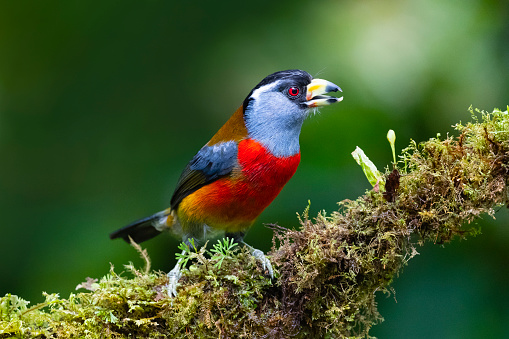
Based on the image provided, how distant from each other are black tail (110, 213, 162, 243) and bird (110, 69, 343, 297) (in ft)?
1.09

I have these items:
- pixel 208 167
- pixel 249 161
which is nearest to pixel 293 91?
pixel 249 161

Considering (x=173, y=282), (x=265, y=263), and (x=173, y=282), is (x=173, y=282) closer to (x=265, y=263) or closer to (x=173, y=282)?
(x=173, y=282)

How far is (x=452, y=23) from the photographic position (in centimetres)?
360

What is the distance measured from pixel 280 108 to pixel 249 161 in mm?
389

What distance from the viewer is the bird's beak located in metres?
2.93

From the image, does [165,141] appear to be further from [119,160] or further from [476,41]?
[476,41]

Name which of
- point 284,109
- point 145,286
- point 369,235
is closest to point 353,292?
point 369,235

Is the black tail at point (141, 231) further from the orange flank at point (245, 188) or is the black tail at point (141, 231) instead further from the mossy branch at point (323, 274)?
the mossy branch at point (323, 274)

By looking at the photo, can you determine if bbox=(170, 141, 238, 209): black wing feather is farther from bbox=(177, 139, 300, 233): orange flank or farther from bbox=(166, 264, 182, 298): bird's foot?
bbox=(166, 264, 182, 298): bird's foot

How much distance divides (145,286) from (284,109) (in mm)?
1279

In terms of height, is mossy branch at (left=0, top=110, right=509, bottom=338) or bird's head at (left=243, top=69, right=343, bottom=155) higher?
bird's head at (left=243, top=69, right=343, bottom=155)

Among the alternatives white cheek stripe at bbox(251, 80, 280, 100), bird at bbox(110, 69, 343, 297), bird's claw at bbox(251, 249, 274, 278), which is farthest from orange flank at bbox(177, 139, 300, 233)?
bird's claw at bbox(251, 249, 274, 278)

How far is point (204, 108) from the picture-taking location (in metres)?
4.16

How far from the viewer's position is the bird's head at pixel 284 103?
9.57 feet
